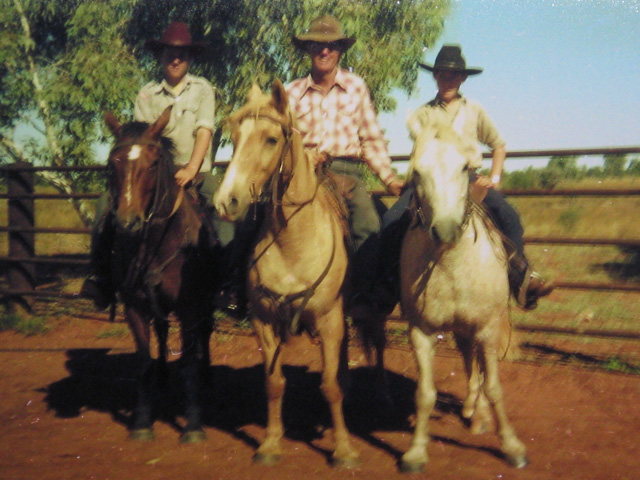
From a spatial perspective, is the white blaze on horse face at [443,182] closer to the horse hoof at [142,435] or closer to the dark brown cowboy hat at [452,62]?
the dark brown cowboy hat at [452,62]

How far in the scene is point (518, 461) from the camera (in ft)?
14.0

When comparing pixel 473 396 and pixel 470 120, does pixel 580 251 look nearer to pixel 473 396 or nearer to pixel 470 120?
pixel 473 396

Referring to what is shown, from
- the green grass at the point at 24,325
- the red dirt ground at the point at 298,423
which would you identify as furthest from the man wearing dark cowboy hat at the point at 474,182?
the green grass at the point at 24,325

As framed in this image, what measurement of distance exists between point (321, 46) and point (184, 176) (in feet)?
4.60

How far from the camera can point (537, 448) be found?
4598 mm

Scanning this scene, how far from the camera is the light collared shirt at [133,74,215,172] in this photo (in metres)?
5.41

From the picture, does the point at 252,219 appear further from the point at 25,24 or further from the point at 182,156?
the point at 25,24

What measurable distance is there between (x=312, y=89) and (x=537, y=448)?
119 inches

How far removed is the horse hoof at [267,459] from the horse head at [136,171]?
5.58 ft

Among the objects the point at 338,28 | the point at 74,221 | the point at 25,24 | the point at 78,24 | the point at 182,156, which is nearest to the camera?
the point at 338,28

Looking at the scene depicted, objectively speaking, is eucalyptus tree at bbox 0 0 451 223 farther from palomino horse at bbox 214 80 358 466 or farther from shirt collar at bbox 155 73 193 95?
palomino horse at bbox 214 80 358 466

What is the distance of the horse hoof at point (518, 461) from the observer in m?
4.25

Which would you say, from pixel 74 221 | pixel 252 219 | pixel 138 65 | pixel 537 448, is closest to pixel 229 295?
pixel 252 219

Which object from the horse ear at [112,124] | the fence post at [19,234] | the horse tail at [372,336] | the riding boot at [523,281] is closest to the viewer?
the riding boot at [523,281]
